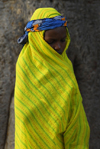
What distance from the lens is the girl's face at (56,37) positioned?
1.51 meters

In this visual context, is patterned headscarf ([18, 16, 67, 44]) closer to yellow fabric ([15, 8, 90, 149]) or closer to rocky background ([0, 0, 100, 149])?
yellow fabric ([15, 8, 90, 149])

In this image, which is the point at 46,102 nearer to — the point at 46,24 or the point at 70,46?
the point at 46,24

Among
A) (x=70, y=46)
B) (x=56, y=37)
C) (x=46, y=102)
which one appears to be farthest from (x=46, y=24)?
(x=70, y=46)

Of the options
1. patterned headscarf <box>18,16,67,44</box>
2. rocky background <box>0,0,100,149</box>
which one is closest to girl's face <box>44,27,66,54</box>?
patterned headscarf <box>18,16,67,44</box>

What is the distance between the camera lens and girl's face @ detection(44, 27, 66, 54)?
1.51 meters

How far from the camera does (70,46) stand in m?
2.10

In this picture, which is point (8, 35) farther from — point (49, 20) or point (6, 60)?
point (49, 20)

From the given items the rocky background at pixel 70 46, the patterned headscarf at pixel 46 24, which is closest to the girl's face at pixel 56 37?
the patterned headscarf at pixel 46 24

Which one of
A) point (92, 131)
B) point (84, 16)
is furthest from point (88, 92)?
point (84, 16)

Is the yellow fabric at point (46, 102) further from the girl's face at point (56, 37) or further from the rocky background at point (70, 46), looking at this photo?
the rocky background at point (70, 46)

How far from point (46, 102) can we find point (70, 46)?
776mm

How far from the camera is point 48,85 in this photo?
60.6 inches

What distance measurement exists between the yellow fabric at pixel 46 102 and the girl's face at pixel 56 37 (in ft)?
0.11

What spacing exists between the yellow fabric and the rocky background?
18.8 inches
